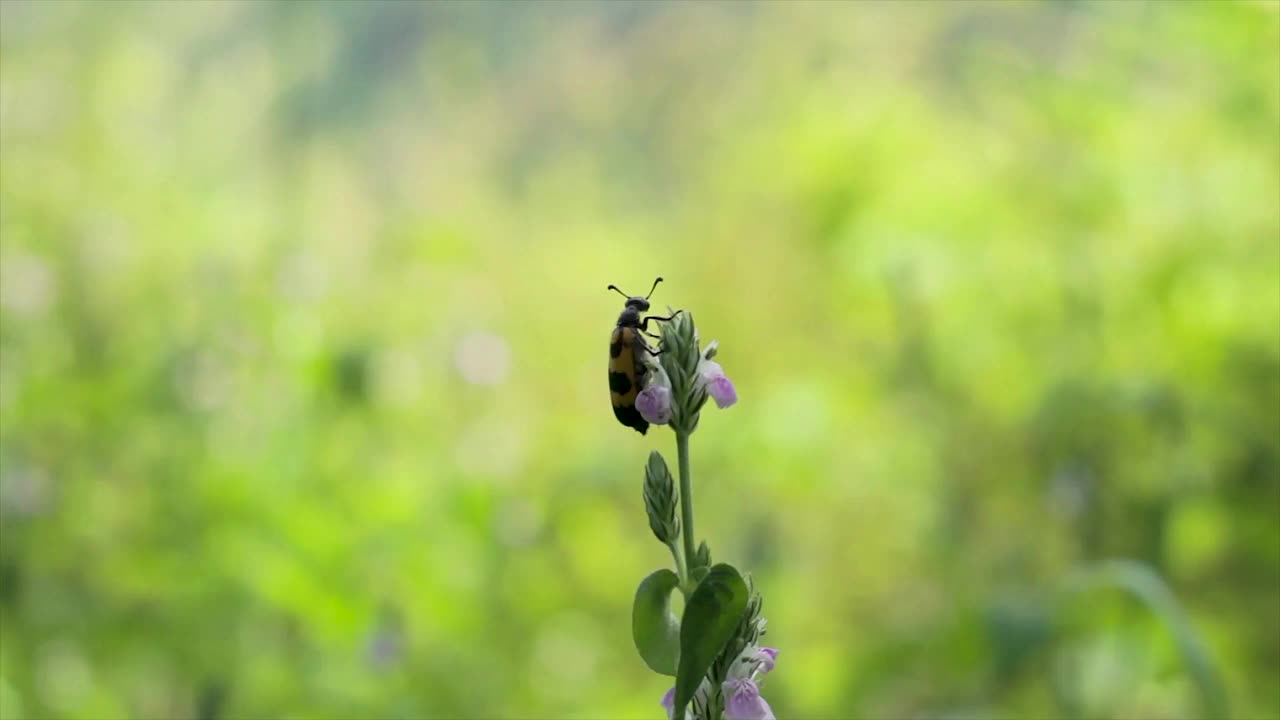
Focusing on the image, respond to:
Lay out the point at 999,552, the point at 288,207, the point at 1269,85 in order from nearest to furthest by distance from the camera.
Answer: the point at 1269,85, the point at 999,552, the point at 288,207

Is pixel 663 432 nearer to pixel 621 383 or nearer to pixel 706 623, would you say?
pixel 621 383

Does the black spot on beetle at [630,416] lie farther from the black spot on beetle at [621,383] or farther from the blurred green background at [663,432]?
the blurred green background at [663,432]

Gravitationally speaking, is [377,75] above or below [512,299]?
above

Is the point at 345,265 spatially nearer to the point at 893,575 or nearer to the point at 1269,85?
the point at 893,575

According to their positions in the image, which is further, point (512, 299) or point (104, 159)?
point (512, 299)

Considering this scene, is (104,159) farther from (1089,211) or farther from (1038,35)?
(1038,35)

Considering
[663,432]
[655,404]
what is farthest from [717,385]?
[663,432]

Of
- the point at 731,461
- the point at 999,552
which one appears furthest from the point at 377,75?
the point at 999,552

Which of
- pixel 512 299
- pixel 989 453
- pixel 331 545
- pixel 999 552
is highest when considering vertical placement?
pixel 512 299

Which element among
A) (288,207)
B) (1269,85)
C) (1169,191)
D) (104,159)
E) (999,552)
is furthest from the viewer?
(288,207)
